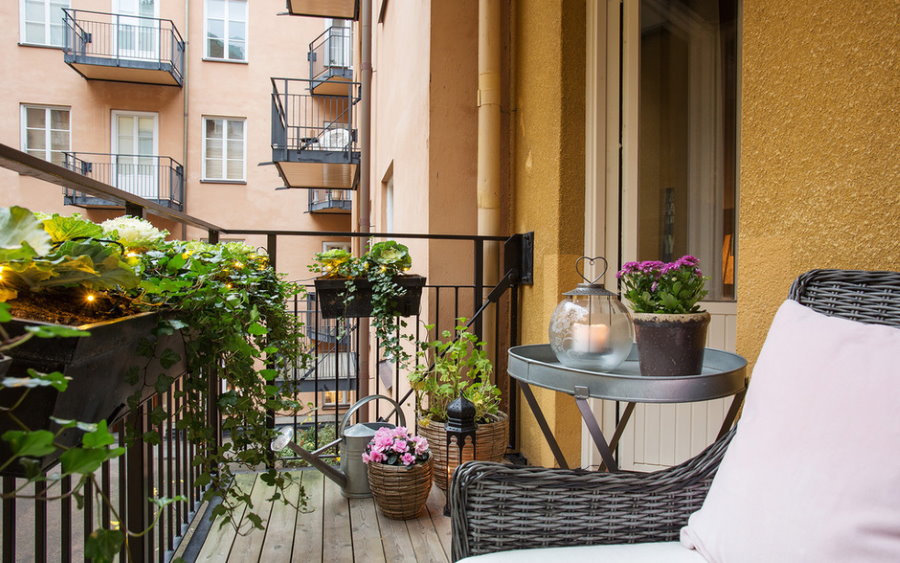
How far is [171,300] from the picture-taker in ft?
3.72

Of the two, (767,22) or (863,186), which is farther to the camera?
(767,22)

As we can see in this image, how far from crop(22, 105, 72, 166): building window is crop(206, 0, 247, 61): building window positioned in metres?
2.55

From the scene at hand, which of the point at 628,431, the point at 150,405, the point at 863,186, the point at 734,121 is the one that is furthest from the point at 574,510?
the point at 734,121

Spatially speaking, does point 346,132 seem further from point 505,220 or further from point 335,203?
point 505,220

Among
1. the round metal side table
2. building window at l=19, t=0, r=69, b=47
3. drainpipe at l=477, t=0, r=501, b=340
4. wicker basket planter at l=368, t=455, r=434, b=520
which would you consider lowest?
wicker basket planter at l=368, t=455, r=434, b=520

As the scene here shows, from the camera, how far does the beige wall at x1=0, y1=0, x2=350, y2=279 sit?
29.3 ft

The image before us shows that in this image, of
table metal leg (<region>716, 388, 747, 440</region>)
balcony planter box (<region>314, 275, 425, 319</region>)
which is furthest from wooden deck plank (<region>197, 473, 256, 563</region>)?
table metal leg (<region>716, 388, 747, 440</region>)

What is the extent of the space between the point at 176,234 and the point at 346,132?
362 cm

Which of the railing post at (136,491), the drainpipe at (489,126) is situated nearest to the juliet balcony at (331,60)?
the drainpipe at (489,126)

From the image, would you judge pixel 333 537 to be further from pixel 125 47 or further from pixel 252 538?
pixel 125 47

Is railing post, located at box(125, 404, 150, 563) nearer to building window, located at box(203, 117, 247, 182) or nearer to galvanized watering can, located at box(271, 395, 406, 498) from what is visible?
galvanized watering can, located at box(271, 395, 406, 498)

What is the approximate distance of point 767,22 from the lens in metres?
1.25

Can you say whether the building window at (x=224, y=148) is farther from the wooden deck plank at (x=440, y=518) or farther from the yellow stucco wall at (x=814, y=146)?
the yellow stucco wall at (x=814, y=146)

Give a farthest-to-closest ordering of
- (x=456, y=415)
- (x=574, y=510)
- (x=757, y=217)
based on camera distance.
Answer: (x=456, y=415), (x=757, y=217), (x=574, y=510)
